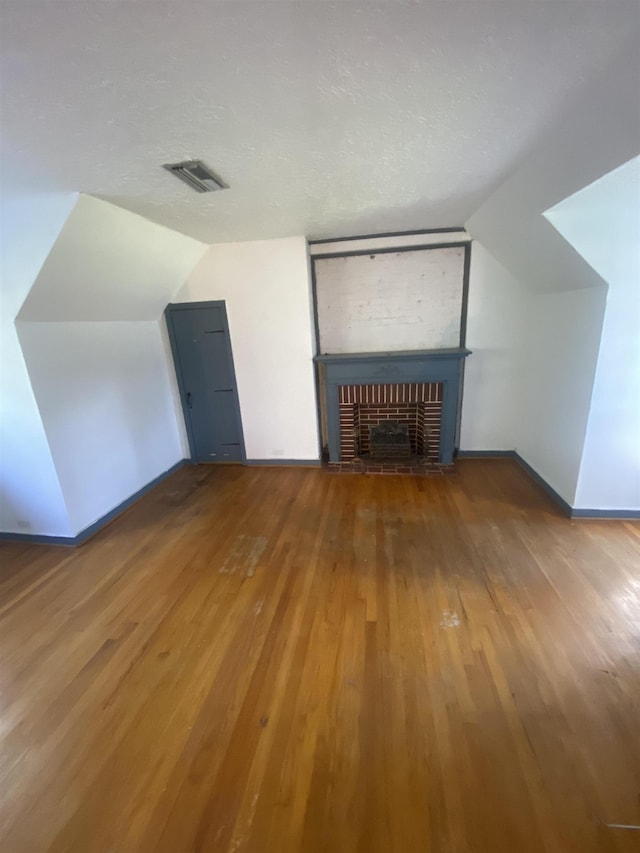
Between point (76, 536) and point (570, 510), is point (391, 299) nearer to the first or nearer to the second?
point (570, 510)

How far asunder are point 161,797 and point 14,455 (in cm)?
267

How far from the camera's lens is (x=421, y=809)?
1.25 m

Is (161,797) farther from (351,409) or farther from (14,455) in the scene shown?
(351,409)

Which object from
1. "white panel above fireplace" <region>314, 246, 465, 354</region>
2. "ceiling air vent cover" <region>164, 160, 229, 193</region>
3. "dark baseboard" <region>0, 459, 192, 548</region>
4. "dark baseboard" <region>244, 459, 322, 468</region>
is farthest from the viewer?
"dark baseboard" <region>244, 459, 322, 468</region>

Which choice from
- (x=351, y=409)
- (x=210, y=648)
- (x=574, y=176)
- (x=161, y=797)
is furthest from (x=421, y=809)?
(x=351, y=409)

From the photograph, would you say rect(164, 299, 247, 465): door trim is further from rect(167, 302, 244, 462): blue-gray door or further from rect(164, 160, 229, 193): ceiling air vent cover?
rect(164, 160, 229, 193): ceiling air vent cover

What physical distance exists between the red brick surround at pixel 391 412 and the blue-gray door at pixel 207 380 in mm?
1338

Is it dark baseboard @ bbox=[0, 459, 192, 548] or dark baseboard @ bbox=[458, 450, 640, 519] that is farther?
dark baseboard @ bbox=[0, 459, 192, 548]

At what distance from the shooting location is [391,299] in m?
3.88

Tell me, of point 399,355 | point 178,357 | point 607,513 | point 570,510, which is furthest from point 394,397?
point 178,357

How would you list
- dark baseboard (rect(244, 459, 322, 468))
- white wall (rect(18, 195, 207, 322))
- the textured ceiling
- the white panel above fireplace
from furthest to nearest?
1. dark baseboard (rect(244, 459, 322, 468))
2. the white panel above fireplace
3. white wall (rect(18, 195, 207, 322))
4. the textured ceiling

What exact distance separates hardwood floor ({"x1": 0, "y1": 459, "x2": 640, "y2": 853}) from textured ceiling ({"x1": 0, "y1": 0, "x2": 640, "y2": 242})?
255 centimetres

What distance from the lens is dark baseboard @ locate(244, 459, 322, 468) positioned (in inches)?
167

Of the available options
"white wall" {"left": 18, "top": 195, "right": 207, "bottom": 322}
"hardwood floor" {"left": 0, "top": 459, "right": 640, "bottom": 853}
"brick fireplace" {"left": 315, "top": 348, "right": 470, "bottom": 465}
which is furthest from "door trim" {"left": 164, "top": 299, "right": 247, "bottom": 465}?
"hardwood floor" {"left": 0, "top": 459, "right": 640, "bottom": 853}
